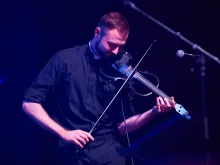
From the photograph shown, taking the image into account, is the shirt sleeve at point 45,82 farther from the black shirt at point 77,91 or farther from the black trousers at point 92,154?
the black trousers at point 92,154

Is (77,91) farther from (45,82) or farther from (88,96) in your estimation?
(45,82)

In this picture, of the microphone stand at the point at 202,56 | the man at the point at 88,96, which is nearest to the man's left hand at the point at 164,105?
the man at the point at 88,96

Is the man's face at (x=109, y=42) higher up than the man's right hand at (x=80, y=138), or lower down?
higher up

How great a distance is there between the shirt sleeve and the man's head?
31cm

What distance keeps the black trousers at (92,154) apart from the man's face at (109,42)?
1.94 feet

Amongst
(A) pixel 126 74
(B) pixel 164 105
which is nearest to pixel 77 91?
(A) pixel 126 74

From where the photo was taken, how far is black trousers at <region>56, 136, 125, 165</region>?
2.32 m

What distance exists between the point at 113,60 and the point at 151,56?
781mm

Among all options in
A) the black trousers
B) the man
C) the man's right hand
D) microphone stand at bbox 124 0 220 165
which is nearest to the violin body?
the man

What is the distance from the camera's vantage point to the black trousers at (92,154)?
91.5 inches

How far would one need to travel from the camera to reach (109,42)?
244cm

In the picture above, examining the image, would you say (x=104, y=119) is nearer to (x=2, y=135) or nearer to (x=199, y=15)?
(x=2, y=135)

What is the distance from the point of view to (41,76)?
7.89ft

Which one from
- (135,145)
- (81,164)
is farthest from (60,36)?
(135,145)
